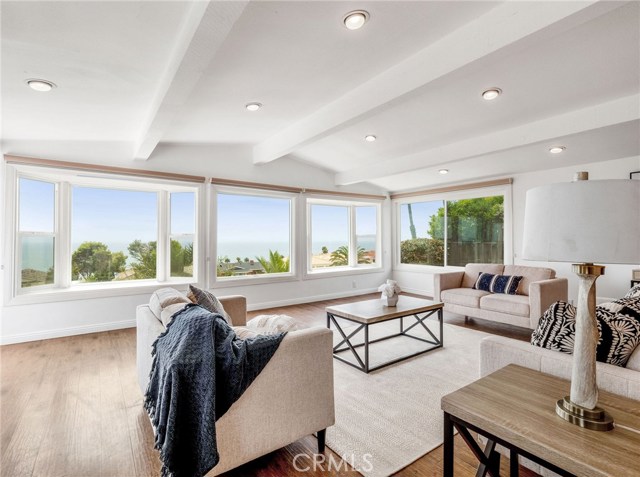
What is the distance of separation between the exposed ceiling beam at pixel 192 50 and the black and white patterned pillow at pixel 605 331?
2182 mm

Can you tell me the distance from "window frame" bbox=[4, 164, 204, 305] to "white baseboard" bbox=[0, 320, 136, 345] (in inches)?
14.2

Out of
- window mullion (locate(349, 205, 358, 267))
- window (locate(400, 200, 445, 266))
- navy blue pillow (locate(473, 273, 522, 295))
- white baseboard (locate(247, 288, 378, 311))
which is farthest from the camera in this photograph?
window mullion (locate(349, 205, 358, 267))

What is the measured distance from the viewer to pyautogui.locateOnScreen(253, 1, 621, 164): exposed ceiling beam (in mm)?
1790

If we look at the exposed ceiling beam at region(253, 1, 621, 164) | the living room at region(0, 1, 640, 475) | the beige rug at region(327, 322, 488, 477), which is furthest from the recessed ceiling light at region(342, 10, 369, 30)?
the beige rug at region(327, 322, 488, 477)

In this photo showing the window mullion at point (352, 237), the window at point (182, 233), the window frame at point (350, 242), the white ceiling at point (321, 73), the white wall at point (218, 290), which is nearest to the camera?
the white ceiling at point (321, 73)

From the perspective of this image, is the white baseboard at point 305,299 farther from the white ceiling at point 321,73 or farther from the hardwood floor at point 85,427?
the white ceiling at point 321,73

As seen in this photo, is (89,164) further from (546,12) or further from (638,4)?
(638,4)

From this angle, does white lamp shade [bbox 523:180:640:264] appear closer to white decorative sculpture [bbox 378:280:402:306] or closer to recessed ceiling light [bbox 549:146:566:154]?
white decorative sculpture [bbox 378:280:402:306]

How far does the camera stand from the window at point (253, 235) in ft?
16.8

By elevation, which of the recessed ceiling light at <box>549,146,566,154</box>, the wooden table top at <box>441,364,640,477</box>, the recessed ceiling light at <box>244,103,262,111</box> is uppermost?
the recessed ceiling light at <box>244,103,262,111</box>

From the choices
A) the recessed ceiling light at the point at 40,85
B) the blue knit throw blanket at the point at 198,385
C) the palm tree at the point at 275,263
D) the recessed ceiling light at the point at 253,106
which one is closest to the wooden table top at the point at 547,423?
the blue knit throw blanket at the point at 198,385

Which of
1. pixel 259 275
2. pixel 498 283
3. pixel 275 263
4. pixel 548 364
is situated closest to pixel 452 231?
pixel 498 283

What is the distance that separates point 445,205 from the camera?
21.0 feet

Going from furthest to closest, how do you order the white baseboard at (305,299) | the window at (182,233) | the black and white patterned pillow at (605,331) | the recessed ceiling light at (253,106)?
1. the white baseboard at (305,299)
2. the window at (182,233)
3. the recessed ceiling light at (253,106)
4. the black and white patterned pillow at (605,331)
